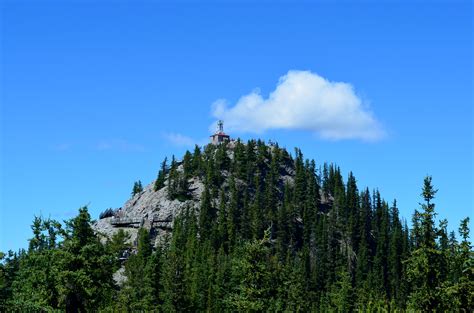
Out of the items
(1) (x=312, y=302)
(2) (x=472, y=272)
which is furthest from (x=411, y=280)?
(1) (x=312, y=302)

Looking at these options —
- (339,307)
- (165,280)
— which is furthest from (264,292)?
(339,307)

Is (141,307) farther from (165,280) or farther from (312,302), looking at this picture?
(312,302)

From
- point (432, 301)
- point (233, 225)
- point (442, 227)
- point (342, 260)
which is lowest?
point (432, 301)

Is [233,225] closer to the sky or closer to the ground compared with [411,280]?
closer to the sky

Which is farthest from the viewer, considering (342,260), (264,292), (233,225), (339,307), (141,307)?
(233,225)

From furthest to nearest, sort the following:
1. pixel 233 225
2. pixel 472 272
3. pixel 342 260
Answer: pixel 233 225
pixel 342 260
pixel 472 272

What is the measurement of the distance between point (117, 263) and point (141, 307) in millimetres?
40428

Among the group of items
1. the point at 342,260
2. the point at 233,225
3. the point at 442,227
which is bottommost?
the point at 442,227

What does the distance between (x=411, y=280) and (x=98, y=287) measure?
26270 millimetres

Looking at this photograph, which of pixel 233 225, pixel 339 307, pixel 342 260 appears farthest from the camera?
pixel 233 225

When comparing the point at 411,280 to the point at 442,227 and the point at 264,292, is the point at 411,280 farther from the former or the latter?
the point at 264,292

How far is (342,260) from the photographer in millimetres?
178000

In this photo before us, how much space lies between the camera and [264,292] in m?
63.6

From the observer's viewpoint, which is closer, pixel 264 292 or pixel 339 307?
pixel 264 292
